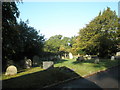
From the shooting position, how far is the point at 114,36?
27875 millimetres

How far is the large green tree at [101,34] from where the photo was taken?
26.8 meters

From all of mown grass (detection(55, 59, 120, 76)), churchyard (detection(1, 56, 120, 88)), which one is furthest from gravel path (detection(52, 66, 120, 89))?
mown grass (detection(55, 59, 120, 76))

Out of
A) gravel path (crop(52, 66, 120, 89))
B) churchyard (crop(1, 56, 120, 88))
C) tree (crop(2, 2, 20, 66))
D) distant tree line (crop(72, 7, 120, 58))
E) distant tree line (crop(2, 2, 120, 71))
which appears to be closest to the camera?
gravel path (crop(52, 66, 120, 89))

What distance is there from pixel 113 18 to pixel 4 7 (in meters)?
29.8

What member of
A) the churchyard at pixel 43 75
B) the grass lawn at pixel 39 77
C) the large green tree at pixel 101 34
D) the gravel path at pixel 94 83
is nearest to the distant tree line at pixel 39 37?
the large green tree at pixel 101 34

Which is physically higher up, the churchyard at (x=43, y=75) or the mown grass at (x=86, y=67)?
the churchyard at (x=43, y=75)

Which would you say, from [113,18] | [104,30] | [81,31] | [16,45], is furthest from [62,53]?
[16,45]

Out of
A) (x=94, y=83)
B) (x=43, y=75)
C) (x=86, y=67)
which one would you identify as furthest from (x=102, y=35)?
(x=43, y=75)

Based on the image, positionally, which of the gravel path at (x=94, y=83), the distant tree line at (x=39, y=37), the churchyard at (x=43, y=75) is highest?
the distant tree line at (x=39, y=37)

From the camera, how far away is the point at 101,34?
92.0 ft

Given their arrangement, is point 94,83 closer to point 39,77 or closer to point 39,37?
point 39,77

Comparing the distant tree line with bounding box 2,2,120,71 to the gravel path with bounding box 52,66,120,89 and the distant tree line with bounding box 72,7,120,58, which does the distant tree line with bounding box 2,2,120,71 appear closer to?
the distant tree line with bounding box 72,7,120,58

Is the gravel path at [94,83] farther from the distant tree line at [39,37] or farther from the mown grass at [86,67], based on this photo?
the distant tree line at [39,37]

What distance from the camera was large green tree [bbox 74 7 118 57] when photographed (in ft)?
88.1
